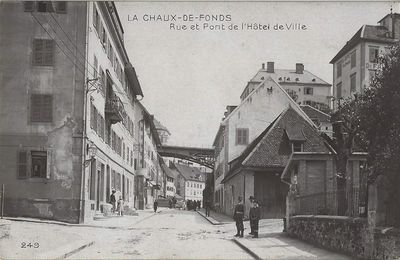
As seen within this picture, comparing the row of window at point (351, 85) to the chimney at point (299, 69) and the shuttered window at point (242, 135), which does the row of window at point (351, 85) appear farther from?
the chimney at point (299, 69)

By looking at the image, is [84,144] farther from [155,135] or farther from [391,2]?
[155,135]

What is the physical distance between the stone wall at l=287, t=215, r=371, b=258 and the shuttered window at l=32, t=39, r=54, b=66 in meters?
12.1

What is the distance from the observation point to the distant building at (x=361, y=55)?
44.0m

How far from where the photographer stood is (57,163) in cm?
2233

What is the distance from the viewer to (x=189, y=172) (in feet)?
497

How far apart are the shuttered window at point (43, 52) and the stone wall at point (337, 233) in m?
12.1

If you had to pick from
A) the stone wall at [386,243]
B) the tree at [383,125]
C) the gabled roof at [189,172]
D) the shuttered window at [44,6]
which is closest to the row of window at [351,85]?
the tree at [383,125]

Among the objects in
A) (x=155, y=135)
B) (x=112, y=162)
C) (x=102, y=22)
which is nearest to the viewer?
(x=102, y=22)

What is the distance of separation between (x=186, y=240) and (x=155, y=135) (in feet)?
179

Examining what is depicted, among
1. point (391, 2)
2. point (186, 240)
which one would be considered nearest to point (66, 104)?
point (186, 240)

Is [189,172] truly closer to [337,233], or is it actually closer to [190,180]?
[190,180]

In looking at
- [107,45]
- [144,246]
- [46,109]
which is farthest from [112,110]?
[144,246]

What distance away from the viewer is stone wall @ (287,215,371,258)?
1184cm

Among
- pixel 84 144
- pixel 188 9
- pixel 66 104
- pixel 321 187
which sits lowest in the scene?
pixel 321 187
